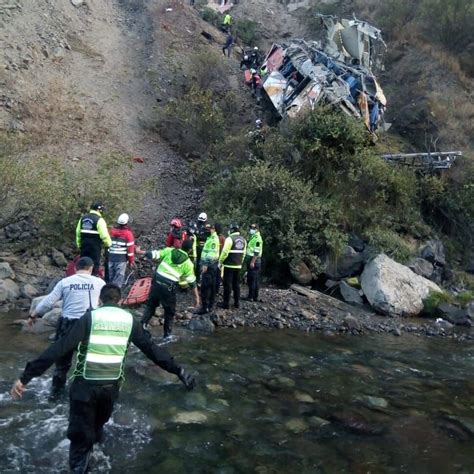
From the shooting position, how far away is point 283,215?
42.3 feet

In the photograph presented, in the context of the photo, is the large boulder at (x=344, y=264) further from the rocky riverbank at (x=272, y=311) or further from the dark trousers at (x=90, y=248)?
the dark trousers at (x=90, y=248)

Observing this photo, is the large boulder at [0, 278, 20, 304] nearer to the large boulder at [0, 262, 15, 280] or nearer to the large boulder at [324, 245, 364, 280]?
the large boulder at [0, 262, 15, 280]

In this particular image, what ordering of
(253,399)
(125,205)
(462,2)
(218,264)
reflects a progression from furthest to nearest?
(462,2)
(125,205)
(218,264)
(253,399)

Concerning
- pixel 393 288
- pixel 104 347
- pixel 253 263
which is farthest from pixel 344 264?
pixel 104 347

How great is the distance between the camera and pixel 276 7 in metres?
32.9

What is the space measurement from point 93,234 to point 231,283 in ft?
9.25

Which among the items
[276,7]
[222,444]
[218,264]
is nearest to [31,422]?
[222,444]

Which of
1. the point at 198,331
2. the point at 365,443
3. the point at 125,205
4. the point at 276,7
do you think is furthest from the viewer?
the point at 276,7

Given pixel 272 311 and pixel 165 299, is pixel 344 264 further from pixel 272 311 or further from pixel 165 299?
pixel 165 299

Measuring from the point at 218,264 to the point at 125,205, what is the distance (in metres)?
3.60

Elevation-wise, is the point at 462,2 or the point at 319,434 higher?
the point at 462,2

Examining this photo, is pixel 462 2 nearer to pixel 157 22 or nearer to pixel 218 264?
pixel 157 22

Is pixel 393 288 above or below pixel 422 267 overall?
below

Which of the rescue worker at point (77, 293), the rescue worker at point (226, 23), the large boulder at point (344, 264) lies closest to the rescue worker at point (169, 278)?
the rescue worker at point (77, 293)
